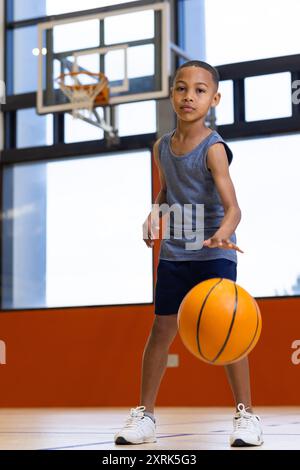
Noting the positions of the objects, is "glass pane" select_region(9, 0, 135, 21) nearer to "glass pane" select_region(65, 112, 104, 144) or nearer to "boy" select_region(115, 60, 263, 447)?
"glass pane" select_region(65, 112, 104, 144)

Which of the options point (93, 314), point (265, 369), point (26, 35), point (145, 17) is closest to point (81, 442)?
point (265, 369)

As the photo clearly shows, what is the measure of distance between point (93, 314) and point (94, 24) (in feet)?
8.55

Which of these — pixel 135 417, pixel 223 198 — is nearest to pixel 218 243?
pixel 223 198

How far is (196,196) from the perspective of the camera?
2957 mm

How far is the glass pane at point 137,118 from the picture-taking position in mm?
7785

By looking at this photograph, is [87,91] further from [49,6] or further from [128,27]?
[49,6]

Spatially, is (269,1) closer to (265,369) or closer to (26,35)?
(26,35)

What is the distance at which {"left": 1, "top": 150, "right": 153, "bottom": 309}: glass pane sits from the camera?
25.4 ft

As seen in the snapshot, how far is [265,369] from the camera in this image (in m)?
6.90

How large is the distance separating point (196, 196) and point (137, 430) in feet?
2.63

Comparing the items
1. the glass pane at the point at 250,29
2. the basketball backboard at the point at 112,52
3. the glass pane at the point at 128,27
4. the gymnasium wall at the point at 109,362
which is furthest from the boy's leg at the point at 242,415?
the glass pane at the point at 128,27

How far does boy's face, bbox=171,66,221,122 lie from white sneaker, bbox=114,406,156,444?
1.01 metres

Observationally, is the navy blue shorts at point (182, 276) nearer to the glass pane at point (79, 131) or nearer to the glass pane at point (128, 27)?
the glass pane at point (128, 27)

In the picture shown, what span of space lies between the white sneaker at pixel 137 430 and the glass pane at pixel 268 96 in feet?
15.7
